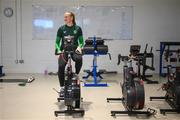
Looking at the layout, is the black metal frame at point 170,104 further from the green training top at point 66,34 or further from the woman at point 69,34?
the green training top at point 66,34

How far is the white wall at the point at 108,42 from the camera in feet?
30.1

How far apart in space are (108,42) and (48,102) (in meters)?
3.93

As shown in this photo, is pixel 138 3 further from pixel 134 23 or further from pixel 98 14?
pixel 98 14

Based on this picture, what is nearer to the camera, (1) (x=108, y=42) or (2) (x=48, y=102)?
(2) (x=48, y=102)

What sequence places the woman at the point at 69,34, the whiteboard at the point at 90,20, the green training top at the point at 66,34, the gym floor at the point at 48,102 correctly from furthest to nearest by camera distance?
the whiteboard at the point at 90,20
the green training top at the point at 66,34
the woman at the point at 69,34
the gym floor at the point at 48,102

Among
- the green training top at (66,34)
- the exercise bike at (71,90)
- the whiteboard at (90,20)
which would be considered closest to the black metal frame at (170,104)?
the exercise bike at (71,90)

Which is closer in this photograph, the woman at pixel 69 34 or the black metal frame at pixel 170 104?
the black metal frame at pixel 170 104

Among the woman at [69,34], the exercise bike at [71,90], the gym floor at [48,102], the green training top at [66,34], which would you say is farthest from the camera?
the green training top at [66,34]

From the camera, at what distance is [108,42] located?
9.33 m

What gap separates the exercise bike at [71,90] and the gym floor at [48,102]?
0.15m

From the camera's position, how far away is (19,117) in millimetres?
4906

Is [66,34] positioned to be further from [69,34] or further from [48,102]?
[48,102]

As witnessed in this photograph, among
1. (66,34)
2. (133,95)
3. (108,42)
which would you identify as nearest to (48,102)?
(66,34)

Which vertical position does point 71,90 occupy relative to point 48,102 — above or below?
above
